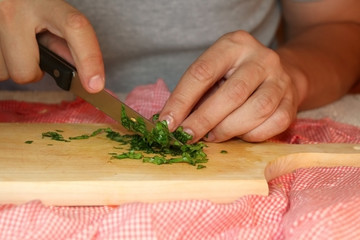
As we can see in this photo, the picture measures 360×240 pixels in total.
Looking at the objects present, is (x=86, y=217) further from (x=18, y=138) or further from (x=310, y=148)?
(x=310, y=148)

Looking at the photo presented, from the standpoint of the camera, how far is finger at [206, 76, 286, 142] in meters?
1.33

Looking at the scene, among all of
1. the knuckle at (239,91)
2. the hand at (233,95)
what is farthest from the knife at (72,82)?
the knuckle at (239,91)

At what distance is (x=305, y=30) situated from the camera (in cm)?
209

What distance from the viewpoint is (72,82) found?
133 cm

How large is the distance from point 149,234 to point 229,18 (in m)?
1.17

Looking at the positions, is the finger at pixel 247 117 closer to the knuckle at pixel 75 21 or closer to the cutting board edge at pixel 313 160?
the cutting board edge at pixel 313 160

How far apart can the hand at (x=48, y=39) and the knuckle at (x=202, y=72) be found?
0.21 meters

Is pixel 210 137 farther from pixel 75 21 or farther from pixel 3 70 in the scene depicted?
pixel 3 70

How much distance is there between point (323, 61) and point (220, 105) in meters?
0.73

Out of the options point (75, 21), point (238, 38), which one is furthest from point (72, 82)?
point (238, 38)

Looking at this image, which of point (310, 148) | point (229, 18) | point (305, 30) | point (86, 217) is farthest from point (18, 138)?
point (305, 30)

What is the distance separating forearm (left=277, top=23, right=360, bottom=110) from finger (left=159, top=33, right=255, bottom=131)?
0.35 meters

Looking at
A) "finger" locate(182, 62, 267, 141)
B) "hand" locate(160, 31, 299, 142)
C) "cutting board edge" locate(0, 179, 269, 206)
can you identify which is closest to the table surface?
"hand" locate(160, 31, 299, 142)

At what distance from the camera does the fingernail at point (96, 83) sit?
1.23m
